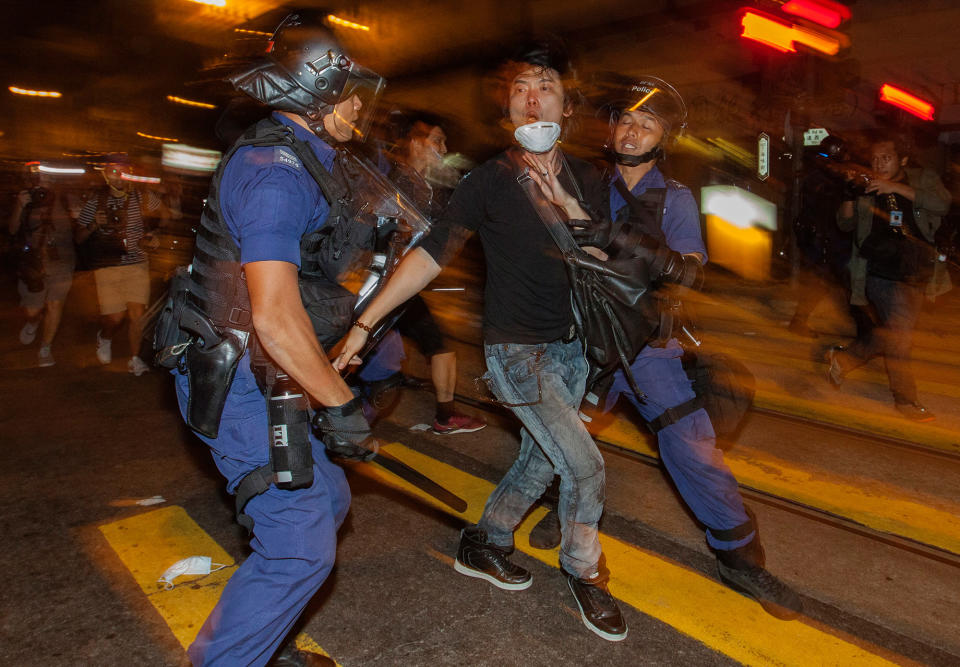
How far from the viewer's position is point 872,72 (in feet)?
43.9

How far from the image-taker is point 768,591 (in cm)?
295

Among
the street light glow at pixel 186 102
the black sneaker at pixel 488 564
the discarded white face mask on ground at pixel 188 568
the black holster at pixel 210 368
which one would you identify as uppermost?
the black holster at pixel 210 368

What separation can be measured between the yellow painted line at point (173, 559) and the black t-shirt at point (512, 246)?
4.87 ft

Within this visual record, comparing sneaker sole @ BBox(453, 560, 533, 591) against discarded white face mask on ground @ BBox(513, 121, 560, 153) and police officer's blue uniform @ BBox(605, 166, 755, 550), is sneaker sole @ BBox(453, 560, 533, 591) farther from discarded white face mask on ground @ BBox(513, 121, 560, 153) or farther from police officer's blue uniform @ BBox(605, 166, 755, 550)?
discarded white face mask on ground @ BBox(513, 121, 560, 153)

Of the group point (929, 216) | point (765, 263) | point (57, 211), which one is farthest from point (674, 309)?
point (765, 263)

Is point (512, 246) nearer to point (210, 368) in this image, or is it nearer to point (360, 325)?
point (360, 325)

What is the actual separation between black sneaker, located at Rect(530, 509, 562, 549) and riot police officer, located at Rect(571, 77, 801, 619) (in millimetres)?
760

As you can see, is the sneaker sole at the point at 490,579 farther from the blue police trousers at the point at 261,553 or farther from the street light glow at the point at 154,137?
the street light glow at the point at 154,137

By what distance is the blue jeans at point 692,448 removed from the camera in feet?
9.75

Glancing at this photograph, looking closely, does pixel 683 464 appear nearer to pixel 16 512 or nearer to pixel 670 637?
pixel 670 637

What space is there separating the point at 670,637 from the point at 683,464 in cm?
69

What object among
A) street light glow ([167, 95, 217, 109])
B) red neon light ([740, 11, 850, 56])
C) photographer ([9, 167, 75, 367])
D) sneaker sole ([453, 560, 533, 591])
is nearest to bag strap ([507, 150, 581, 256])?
sneaker sole ([453, 560, 533, 591])

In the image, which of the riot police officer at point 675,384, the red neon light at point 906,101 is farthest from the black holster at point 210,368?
the red neon light at point 906,101

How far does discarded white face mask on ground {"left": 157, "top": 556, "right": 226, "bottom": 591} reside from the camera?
3.19 m
